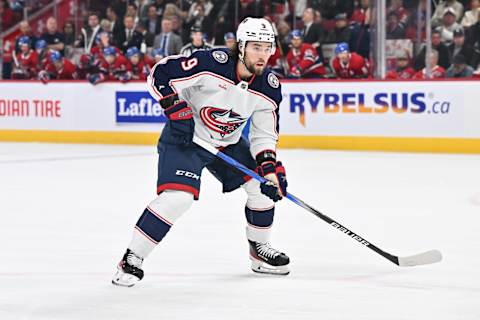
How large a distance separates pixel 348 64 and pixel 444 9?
1.10 meters

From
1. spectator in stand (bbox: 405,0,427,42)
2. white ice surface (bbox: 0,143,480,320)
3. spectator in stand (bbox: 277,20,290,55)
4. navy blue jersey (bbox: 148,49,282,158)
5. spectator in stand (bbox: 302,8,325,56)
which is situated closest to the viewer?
white ice surface (bbox: 0,143,480,320)

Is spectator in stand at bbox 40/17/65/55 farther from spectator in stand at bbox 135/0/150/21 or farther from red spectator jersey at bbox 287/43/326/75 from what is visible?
red spectator jersey at bbox 287/43/326/75

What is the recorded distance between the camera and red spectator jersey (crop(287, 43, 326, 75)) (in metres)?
11.5

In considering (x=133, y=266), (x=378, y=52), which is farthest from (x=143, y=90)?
(x=133, y=266)

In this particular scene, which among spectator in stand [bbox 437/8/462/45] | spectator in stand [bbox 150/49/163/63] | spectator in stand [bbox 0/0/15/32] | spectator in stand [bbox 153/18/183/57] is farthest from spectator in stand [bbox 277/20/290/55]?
spectator in stand [bbox 0/0/15/32]

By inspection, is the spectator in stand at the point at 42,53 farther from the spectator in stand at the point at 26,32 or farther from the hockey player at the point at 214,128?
the hockey player at the point at 214,128

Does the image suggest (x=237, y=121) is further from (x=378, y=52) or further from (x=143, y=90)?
(x=143, y=90)

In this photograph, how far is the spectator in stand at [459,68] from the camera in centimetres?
1081

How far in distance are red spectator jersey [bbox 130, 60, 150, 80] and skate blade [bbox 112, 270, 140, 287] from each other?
8.55m

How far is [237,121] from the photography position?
4289mm

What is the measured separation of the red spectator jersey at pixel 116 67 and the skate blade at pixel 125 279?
28.5 ft

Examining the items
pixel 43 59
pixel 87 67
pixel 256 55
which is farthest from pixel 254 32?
pixel 43 59

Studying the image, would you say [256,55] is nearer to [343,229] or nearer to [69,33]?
[343,229]

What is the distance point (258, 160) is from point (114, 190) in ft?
11.0
